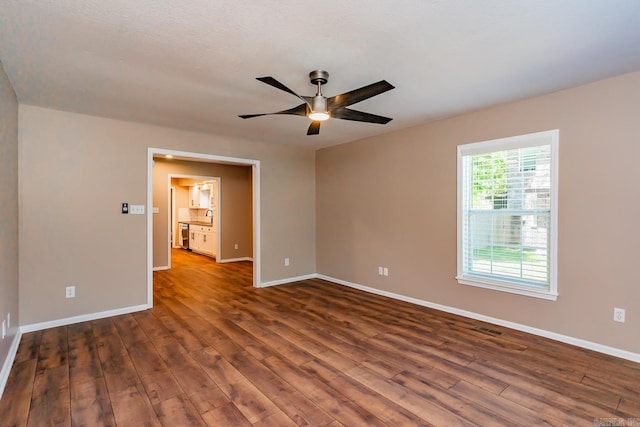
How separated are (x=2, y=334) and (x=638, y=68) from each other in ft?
18.3

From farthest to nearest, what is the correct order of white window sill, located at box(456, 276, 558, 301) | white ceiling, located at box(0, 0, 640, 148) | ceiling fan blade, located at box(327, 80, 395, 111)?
white window sill, located at box(456, 276, 558, 301) < ceiling fan blade, located at box(327, 80, 395, 111) < white ceiling, located at box(0, 0, 640, 148)

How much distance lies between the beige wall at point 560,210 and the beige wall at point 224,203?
11.4 feet

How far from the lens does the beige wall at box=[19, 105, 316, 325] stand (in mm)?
3436

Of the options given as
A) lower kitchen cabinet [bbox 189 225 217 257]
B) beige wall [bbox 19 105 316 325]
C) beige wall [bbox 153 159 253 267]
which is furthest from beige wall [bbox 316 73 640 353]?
lower kitchen cabinet [bbox 189 225 217 257]

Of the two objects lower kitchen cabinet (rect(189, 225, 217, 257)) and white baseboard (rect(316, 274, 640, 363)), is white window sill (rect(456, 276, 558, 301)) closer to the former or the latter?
white baseboard (rect(316, 274, 640, 363))

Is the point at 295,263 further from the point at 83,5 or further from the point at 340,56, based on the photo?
the point at 83,5

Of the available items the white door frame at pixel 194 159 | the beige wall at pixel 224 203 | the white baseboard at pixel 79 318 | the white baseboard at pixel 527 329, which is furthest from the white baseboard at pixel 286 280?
the beige wall at pixel 224 203

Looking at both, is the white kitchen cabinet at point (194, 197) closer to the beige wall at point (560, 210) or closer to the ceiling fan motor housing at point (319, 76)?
the beige wall at point (560, 210)

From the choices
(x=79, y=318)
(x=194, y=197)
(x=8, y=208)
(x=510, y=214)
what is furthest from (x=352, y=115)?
(x=194, y=197)

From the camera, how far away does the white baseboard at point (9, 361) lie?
231 centimetres

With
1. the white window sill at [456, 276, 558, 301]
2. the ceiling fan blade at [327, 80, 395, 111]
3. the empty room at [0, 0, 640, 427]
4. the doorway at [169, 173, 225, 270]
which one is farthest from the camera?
the doorway at [169, 173, 225, 270]

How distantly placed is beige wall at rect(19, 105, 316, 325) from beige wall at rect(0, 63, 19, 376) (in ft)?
0.76

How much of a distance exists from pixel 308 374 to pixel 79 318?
3030 mm

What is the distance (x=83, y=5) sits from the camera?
68.9 inches
